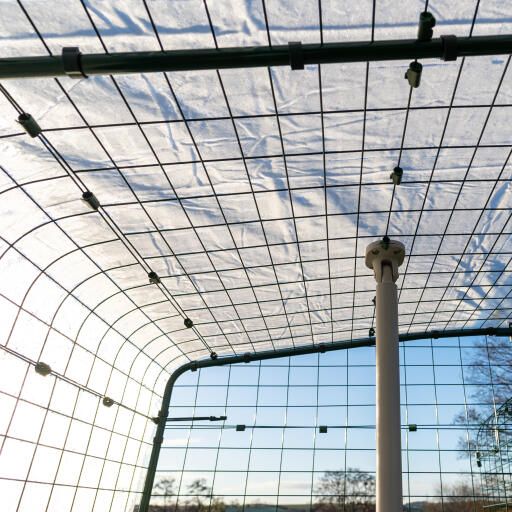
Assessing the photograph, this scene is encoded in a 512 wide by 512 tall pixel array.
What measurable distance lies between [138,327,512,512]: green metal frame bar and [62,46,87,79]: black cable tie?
35.6 meters

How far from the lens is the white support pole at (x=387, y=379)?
2159cm

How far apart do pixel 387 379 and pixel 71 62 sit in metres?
17.7

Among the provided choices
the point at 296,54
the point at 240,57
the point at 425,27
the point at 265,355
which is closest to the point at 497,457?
the point at 265,355

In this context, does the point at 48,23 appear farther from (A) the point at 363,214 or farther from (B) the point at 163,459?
(B) the point at 163,459

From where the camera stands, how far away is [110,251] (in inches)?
1162

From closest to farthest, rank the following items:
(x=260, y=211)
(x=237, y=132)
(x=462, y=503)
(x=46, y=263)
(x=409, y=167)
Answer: (x=237, y=132)
(x=409, y=167)
(x=260, y=211)
(x=46, y=263)
(x=462, y=503)

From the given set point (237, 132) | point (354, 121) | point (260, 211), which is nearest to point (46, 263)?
point (260, 211)

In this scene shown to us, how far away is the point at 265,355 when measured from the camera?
47.4 meters

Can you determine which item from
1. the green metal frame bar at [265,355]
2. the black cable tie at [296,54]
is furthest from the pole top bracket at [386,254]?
the green metal frame bar at [265,355]

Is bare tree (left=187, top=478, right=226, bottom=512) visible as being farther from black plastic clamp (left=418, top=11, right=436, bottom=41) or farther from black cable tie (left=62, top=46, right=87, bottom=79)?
black plastic clamp (left=418, top=11, right=436, bottom=41)

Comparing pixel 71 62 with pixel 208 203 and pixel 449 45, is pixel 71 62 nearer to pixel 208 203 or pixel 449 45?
pixel 449 45

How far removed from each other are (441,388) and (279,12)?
37.0 metres

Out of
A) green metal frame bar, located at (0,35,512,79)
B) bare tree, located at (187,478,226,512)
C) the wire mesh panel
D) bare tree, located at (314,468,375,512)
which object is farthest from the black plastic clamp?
bare tree, located at (187,478,226,512)

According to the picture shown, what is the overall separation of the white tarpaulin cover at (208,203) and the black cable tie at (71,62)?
185 cm
